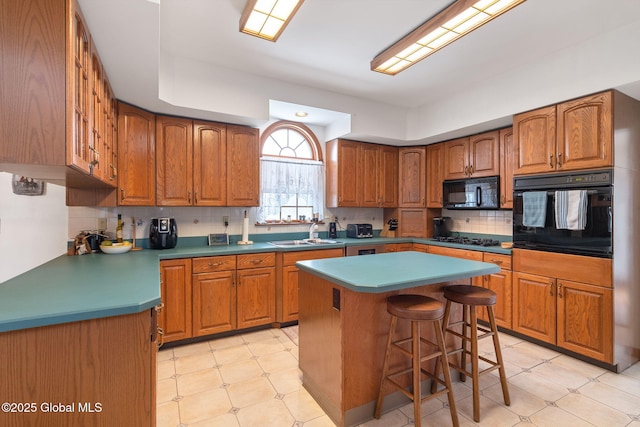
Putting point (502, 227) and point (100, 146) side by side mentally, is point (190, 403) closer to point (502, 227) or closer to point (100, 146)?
point (100, 146)

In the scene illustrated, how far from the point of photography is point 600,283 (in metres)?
2.46

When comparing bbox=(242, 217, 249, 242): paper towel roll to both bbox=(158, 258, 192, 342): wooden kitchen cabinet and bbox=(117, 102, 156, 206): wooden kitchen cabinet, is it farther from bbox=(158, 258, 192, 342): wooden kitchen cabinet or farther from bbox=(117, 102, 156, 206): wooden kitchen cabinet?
bbox=(117, 102, 156, 206): wooden kitchen cabinet

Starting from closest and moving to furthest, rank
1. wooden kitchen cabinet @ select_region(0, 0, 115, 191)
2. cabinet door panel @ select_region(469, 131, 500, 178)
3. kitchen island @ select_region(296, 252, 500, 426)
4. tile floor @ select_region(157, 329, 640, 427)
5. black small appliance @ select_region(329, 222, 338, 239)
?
wooden kitchen cabinet @ select_region(0, 0, 115, 191) → kitchen island @ select_region(296, 252, 500, 426) → tile floor @ select_region(157, 329, 640, 427) → cabinet door panel @ select_region(469, 131, 500, 178) → black small appliance @ select_region(329, 222, 338, 239)

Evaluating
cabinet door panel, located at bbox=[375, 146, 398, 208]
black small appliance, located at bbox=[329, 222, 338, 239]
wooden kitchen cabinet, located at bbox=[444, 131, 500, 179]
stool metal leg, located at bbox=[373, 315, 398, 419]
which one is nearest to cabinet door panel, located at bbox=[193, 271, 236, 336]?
black small appliance, located at bbox=[329, 222, 338, 239]

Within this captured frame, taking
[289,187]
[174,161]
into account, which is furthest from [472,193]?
[174,161]

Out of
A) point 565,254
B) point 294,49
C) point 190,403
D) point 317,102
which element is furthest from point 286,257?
point 565,254

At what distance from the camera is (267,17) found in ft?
7.21

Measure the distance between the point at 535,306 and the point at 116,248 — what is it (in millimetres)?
3927

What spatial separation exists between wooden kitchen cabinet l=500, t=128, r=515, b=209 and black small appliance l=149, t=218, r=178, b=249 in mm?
3620

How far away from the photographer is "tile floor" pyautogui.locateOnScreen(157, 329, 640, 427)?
1.88 meters

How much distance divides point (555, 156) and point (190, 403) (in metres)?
3.56

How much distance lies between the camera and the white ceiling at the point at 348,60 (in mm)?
2100

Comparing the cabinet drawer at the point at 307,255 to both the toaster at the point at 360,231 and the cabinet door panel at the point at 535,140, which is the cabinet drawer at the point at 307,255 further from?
the cabinet door panel at the point at 535,140

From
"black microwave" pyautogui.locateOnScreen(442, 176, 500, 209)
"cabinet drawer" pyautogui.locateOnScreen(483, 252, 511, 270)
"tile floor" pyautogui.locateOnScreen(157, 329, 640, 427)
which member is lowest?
"tile floor" pyautogui.locateOnScreen(157, 329, 640, 427)
